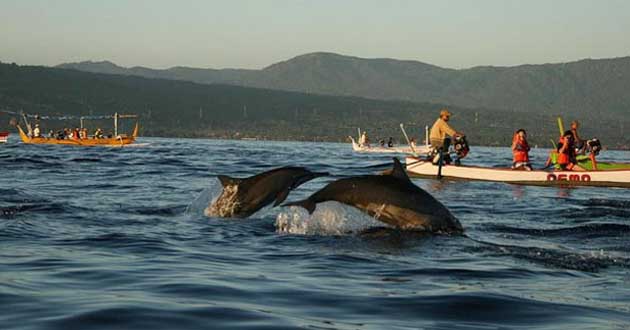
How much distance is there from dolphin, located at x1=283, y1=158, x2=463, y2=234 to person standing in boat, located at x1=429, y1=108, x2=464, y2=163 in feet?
55.4

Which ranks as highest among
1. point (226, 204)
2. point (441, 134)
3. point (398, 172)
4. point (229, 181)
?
point (441, 134)

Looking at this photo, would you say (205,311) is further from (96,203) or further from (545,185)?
(545,185)

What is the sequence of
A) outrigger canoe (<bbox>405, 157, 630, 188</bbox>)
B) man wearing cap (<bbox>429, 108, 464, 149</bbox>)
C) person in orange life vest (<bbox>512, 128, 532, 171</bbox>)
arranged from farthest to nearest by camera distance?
person in orange life vest (<bbox>512, 128, 532, 171</bbox>), man wearing cap (<bbox>429, 108, 464, 149</bbox>), outrigger canoe (<bbox>405, 157, 630, 188</bbox>)

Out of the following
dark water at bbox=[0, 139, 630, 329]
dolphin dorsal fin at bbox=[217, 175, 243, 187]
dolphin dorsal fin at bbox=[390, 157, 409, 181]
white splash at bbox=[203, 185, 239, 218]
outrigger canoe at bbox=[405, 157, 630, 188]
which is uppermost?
dolphin dorsal fin at bbox=[390, 157, 409, 181]

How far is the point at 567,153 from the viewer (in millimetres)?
31484

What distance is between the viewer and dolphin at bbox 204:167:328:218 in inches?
598

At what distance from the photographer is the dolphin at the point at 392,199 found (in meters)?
13.9

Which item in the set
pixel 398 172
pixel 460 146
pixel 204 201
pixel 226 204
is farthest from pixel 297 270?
pixel 460 146

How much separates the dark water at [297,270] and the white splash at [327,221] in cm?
3

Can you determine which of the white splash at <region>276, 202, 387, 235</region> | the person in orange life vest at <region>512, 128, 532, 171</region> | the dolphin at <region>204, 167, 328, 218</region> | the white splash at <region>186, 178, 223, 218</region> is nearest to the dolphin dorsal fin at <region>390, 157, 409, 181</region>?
the white splash at <region>276, 202, 387, 235</region>

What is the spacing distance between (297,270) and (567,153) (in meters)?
22.2

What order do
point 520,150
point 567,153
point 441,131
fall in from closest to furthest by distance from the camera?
point 567,153 < point 441,131 < point 520,150

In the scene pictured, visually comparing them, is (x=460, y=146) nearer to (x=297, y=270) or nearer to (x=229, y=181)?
(x=229, y=181)

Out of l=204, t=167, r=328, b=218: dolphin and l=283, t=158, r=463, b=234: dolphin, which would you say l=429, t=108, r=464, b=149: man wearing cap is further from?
l=283, t=158, r=463, b=234: dolphin
